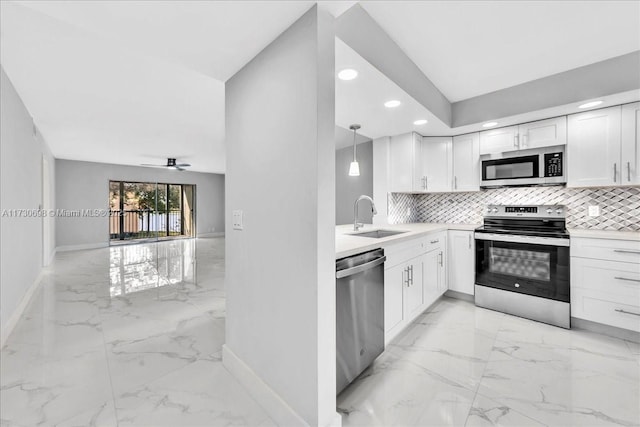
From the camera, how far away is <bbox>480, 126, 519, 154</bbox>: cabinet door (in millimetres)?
3045

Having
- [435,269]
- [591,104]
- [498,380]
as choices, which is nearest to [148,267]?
[435,269]

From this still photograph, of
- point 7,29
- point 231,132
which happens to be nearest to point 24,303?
point 7,29

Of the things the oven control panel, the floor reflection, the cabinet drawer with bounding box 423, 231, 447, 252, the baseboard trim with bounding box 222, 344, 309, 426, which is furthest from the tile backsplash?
the floor reflection

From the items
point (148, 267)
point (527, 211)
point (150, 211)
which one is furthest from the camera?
point (150, 211)

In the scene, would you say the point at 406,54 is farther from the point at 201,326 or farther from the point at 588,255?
the point at 201,326

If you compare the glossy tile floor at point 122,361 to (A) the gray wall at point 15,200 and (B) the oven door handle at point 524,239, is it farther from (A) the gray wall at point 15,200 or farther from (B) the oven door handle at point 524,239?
(B) the oven door handle at point 524,239

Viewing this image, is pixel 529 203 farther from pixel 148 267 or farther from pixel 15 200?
pixel 148 267

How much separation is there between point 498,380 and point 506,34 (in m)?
2.40

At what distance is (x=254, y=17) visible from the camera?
1.29m

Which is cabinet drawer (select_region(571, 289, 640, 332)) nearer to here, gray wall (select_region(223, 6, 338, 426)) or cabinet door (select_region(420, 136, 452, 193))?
cabinet door (select_region(420, 136, 452, 193))

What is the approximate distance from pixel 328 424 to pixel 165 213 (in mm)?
9402

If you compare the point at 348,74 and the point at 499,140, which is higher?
the point at 348,74

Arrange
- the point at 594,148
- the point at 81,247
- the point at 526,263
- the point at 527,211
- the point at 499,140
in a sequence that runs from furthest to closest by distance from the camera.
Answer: the point at 81,247, the point at 499,140, the point at 527,211, the point at 526,263, the point at 594,148

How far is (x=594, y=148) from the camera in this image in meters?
2.61
